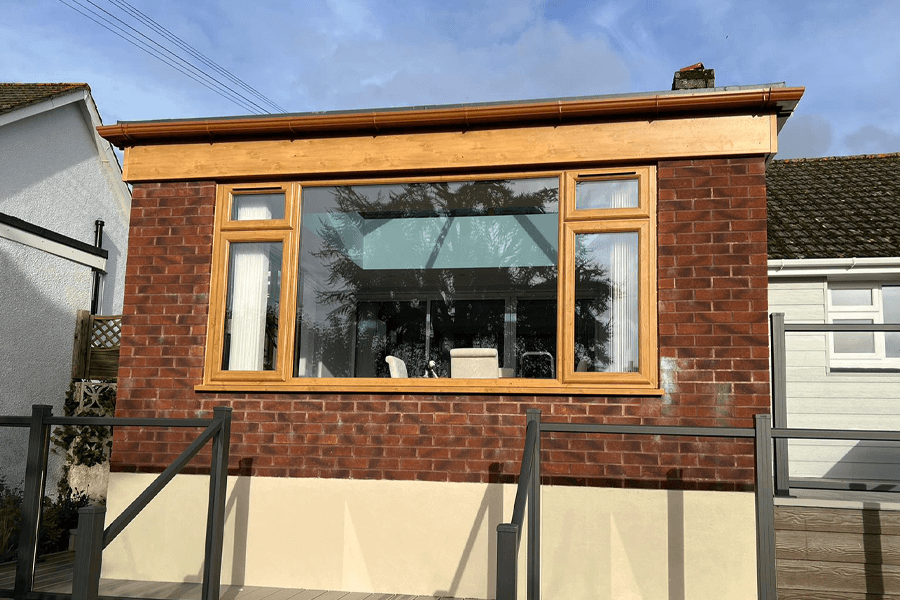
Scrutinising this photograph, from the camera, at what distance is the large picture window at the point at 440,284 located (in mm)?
5859

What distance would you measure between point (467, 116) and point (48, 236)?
5.91 metres

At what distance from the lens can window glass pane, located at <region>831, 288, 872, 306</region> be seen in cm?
958

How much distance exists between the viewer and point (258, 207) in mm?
6477

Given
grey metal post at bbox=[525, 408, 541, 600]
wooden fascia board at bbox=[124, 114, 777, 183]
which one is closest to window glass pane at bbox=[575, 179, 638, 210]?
wooden fascia board at bbox=[124, 114, 777, 183]

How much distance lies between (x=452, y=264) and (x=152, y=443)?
107 inches

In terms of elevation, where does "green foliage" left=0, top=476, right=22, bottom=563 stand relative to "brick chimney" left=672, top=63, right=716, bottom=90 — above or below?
below

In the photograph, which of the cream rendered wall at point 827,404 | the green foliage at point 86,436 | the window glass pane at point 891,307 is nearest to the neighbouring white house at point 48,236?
the green foliage at point 86,436

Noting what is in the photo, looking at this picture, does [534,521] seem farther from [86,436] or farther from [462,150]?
[86,436]

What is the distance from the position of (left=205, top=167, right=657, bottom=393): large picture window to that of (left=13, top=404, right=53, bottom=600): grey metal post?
1255 millimetres

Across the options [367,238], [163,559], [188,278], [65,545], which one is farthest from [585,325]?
[65,545]

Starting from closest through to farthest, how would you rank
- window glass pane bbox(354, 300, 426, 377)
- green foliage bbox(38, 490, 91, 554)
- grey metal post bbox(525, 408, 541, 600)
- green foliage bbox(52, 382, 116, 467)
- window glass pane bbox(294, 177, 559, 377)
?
grey metal post bbox(525, 408, 541, 600)
window glass pane bbox(294, 177, 559, 377)
window glass pane bbox(354, 300, 426, 377)
green foliage bbox(38, 490, 91, 554)
green foliage bbox(52, 382, 116, 467)

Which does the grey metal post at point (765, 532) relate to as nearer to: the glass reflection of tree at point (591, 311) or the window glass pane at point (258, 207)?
the glass reflection of tree at point (591, 311)

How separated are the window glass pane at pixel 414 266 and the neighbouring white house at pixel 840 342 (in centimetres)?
430

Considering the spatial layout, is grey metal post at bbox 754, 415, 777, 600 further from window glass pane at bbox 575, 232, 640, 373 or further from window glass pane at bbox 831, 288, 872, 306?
window glass pane at bbox 831, 288, 872, 306
